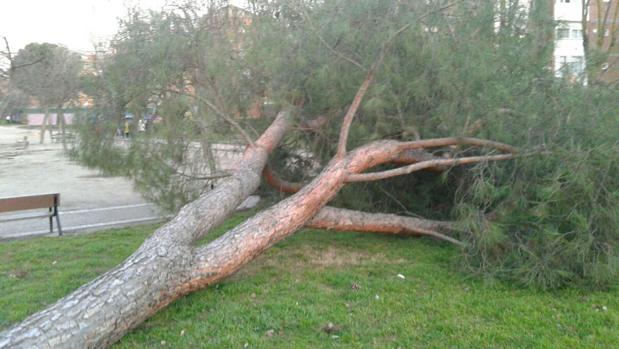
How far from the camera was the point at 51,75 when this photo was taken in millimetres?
8859

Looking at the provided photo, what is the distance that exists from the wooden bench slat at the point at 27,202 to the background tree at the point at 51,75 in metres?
1.07

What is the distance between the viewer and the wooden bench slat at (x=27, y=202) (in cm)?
804

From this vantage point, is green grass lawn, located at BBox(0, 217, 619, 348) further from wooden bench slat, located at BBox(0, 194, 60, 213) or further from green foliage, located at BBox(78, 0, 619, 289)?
wooden bench slat, located at BBox(0, 194, 60, 213)

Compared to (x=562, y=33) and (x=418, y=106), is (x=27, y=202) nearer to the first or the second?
(x=418, y=106)

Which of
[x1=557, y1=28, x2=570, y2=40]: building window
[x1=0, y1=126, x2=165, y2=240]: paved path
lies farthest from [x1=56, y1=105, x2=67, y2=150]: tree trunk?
[x1=557, y1=28, x2=570, y2=40]: building window

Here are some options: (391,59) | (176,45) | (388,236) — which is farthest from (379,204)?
(176,45)

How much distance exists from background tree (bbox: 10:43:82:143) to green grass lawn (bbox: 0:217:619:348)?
2240 millimetres

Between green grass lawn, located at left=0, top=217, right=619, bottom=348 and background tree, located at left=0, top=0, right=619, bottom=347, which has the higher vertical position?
background tree, located at left=0, top=0, right=619, bottom=347

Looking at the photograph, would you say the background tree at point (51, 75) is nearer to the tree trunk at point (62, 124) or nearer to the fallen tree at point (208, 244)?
the tree trunk at point (62, 124)

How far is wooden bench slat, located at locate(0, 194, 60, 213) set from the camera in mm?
8039

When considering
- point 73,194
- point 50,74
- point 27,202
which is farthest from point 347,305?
point 73,194

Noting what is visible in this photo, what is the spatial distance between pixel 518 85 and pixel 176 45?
3857 mm

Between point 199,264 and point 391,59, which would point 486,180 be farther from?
point 199,264

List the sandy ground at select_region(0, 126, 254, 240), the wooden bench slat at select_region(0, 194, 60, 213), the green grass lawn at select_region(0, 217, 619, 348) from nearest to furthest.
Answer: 1. the green grass lawn at select_region(0, 217, 619, 348)
2. the wooden bench slat at select_region(0, 194, 60, 213)
3. the sandy ground at select_region(0, 126, 254, 240)
